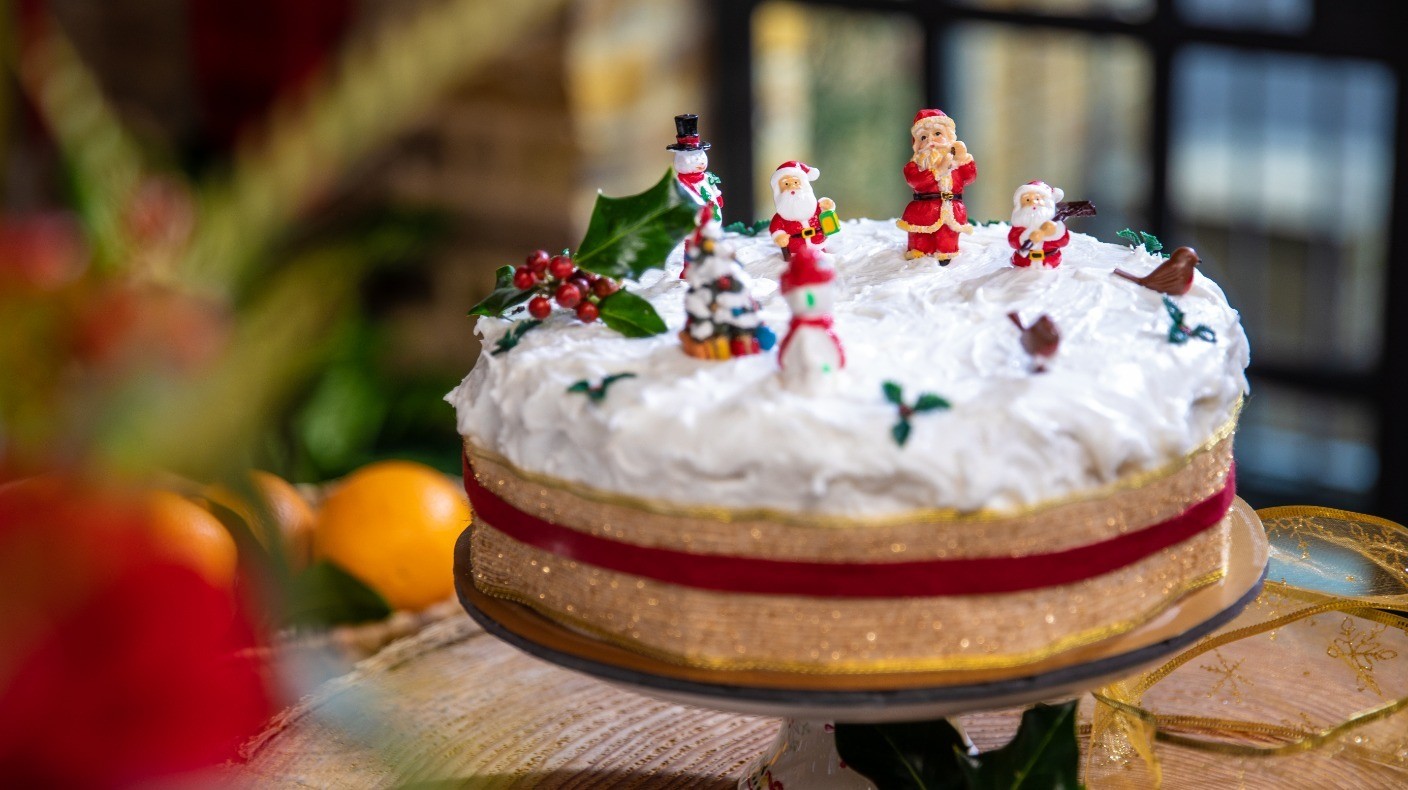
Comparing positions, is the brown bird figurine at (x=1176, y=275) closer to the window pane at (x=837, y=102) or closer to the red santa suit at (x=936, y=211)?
the red santa suit at (x=936, y=211)

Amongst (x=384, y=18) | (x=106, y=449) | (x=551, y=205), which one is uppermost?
(x=384, y=18)

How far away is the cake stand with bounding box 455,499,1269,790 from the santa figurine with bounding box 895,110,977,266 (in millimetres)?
421

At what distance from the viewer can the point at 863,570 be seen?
42.6 inches

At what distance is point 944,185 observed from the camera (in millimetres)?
1449

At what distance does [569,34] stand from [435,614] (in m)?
1.20

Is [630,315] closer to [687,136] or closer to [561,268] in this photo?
[561,268]

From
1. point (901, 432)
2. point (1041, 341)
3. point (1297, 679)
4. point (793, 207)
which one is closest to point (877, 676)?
point (901, 432)

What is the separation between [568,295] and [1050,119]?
1.87 meters

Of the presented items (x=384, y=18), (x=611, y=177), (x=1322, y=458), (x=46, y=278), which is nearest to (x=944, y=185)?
(x=46, y=278)

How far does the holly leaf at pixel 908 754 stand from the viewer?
1.32m

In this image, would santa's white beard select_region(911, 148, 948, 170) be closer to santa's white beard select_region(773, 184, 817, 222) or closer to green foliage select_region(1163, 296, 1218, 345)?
santa's white beard select_region(773, 184, 817, 222)

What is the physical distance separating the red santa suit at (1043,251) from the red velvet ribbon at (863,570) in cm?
31

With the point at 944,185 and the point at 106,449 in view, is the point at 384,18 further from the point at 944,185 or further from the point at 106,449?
the point at 106,449

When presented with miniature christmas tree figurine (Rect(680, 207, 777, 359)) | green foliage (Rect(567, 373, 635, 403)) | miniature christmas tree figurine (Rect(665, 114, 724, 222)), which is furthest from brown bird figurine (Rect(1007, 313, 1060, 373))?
miniature christmas tree figurine (Rect(665, 114, 724, 222))
